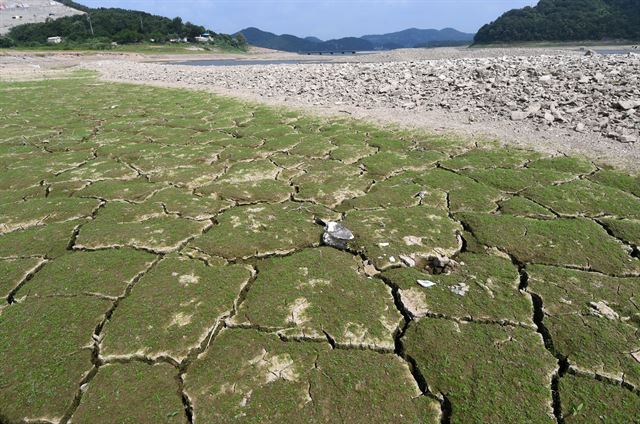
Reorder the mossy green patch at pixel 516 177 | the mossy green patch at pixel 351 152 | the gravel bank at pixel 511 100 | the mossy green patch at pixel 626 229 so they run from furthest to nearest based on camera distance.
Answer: the gravel bank at pixel 511 100 → the mossy green patch at pixel 351 152 → the mossy green patch at pixel 516 177 → the mossy green patch at pixel 626 229

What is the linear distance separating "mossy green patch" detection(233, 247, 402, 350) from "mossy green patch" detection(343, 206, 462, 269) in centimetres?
21

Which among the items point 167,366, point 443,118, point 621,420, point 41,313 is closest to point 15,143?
point 41,313

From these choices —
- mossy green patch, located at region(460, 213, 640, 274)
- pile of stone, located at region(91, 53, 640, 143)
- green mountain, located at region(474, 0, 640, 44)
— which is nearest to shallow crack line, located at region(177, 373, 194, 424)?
mossy green patch, located at region(460, 213, 640, 274)

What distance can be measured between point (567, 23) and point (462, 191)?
61873 millimetres

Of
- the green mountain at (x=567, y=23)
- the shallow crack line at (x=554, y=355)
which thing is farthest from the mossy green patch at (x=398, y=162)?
the green mountain at (x=567, y=23)

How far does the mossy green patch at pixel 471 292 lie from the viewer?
2.15 meters

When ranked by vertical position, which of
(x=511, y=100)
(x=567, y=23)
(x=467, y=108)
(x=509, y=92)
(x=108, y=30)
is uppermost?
(x=567, y=23)

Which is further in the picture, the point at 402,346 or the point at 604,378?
the point at 402,346

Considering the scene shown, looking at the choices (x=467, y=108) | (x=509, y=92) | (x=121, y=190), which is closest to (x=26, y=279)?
(x=121, y=190)

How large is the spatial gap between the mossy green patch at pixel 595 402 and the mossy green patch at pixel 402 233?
118cm

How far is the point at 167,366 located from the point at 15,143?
20.7 ft

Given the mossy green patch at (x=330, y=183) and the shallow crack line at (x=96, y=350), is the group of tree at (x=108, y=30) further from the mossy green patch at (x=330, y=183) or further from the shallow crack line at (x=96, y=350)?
the shallow crack line at (x=96, y=350)

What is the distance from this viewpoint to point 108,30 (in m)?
59.7

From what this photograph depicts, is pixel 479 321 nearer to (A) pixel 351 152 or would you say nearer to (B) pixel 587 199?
(B) pixel 587 199
